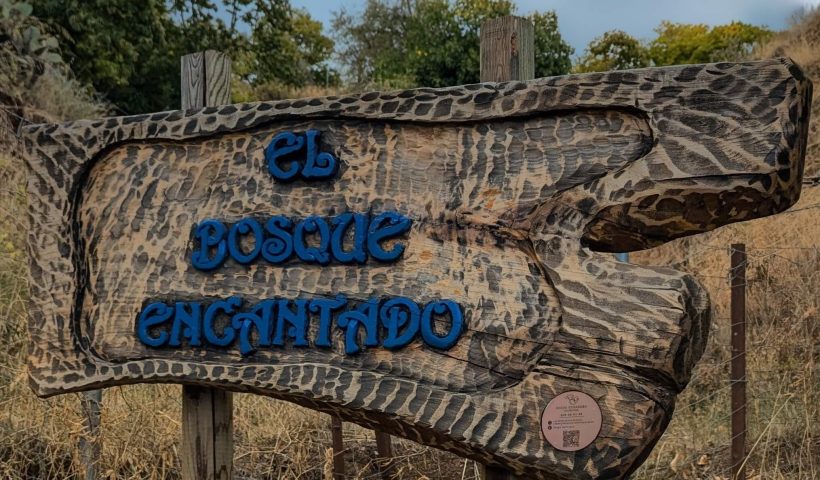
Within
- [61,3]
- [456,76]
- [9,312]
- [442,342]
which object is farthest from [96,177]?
[456,76]

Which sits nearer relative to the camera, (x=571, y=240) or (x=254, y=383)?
(x=571, y=240)

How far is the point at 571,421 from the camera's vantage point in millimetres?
1888

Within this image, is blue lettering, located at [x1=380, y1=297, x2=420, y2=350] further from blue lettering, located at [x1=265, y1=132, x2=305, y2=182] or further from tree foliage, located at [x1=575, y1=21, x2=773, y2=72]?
tree foliage, located at [x1=575, y1=21, x2=773, y2=72]

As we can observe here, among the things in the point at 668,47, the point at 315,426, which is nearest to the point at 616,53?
the point at 668,47

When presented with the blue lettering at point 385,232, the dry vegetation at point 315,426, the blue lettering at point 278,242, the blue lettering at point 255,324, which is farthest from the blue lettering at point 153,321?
the dry vegetation at point 315,426

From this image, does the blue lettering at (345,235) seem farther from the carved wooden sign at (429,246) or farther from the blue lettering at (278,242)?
the blue lettering at (278,242)

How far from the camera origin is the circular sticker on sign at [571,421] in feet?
6.17

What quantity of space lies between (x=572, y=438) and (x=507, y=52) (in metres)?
1.03

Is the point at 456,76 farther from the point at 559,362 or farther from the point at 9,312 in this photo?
the point at 559,362

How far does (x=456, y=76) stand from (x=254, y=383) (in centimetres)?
1354

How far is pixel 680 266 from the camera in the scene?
6676 millimetres

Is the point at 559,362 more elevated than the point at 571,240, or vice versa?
the point at 571,240

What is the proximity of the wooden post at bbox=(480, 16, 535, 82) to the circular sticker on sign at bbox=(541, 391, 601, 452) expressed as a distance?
88 centimetres

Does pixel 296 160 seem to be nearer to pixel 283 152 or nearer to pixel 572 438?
pixel 283 152
